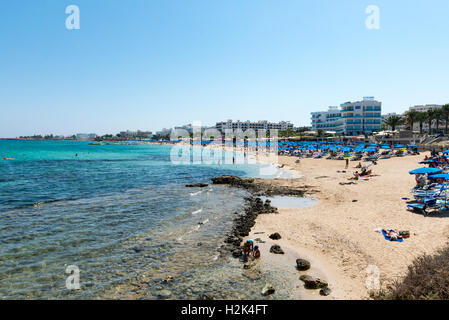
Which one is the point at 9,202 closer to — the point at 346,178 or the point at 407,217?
the point at 407,217

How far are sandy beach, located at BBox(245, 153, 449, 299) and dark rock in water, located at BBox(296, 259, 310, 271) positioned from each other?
257mm

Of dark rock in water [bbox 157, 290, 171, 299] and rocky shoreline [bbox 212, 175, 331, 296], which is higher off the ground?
rocky shoreline [bbox 212, 175, 331, 296]

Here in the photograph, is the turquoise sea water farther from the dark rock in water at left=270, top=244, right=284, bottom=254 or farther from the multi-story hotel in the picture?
the multi-story hotel

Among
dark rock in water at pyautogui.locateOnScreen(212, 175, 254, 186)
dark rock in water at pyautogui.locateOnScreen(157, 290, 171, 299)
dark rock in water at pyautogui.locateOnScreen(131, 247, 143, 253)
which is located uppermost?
dark rock in water at pyautogui.locateOnScreen(212, 175, 254, 186)

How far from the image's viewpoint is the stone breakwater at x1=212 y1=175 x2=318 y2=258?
13.9 m

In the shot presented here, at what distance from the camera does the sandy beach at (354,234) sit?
32.8 ft

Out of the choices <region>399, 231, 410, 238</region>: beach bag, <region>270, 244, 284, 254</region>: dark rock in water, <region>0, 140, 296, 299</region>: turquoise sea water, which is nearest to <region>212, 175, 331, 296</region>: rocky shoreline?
<region>270, 244, 284, 254</region>: dark rock in water

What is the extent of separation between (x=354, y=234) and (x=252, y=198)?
1143 cm

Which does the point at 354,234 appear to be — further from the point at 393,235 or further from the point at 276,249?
the point at 276,249

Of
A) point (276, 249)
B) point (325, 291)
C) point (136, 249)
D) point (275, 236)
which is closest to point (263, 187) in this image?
point (275, 236)

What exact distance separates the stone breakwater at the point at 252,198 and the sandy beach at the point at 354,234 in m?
0.78

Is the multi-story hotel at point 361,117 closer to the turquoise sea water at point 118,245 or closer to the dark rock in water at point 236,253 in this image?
the turquoise sea water at point 118,245

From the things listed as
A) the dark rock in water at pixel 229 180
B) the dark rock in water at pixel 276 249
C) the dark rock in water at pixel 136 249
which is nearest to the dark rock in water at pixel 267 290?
the dark rock in water at pixel 276 249

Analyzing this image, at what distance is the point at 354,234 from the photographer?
44.9 feet
